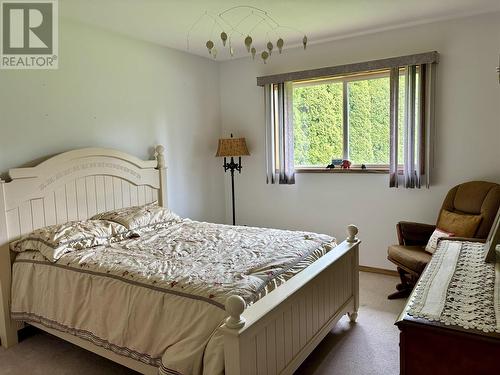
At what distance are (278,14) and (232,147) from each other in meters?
1.66

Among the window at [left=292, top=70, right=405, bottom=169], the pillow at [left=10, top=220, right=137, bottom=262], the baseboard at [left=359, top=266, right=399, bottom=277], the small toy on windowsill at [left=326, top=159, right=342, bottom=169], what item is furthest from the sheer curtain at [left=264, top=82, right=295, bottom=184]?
the pillow at [left=10, top=220, right=137, bottom=262]

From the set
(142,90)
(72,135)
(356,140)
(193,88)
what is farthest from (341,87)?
(72,135)

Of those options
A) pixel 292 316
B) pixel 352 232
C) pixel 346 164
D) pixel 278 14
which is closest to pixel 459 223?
pixel 352 232

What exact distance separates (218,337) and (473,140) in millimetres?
2993

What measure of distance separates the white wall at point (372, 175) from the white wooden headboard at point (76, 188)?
1258 mm

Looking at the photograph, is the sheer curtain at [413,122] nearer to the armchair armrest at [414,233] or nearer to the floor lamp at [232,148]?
→ the armchair armrest at [414,233]

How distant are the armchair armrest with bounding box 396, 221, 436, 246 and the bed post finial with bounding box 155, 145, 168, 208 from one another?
7.59 feet

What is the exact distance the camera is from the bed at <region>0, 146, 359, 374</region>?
1.78 m

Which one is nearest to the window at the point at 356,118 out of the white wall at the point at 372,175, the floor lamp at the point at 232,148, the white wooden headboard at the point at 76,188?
the white wall at the point at 372,175

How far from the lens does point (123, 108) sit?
369 centimetres

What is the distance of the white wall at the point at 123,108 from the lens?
2943 millimetres

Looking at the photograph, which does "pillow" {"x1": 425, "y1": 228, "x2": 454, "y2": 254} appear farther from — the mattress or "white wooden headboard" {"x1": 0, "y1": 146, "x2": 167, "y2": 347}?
"white wooden headboard" {"x1": 0, "y1": 146, "x2": 167, "y2": 347}

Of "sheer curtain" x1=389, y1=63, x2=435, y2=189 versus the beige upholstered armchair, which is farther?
"sheer curtain" x1=389, y1=63, x2=435, y2=189

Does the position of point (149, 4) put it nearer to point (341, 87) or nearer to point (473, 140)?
point (341, 87)
